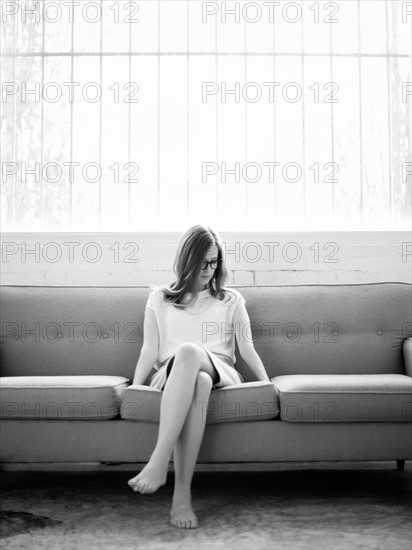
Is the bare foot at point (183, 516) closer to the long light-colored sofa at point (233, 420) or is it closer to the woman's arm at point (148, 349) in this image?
the long light-colored sofa at point (233, 420)

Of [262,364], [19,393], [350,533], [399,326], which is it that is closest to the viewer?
[350,533]

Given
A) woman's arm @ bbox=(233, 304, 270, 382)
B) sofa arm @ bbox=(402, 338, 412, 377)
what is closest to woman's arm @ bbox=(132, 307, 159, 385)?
woman's arm @ bbox=(233, 304, 270, 382)

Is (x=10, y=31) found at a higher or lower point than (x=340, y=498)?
higher

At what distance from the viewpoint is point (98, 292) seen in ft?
10.5

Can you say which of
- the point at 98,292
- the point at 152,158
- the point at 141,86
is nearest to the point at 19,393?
the point at 98,292

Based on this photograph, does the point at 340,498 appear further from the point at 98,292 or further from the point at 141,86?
the point at 141,86

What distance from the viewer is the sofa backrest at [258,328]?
303 cm

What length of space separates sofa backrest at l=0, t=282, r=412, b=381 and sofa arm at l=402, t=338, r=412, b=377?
6 centimetres

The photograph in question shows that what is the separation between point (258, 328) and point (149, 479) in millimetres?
1146

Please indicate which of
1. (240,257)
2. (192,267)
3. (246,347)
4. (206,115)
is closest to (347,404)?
(246,347)

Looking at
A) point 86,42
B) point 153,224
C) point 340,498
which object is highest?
point 86,42

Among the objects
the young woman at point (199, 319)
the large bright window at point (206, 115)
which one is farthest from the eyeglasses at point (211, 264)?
the large bright window at point (206, 115)

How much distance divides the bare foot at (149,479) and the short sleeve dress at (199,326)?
2.08 feet

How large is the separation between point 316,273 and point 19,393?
1.80m
